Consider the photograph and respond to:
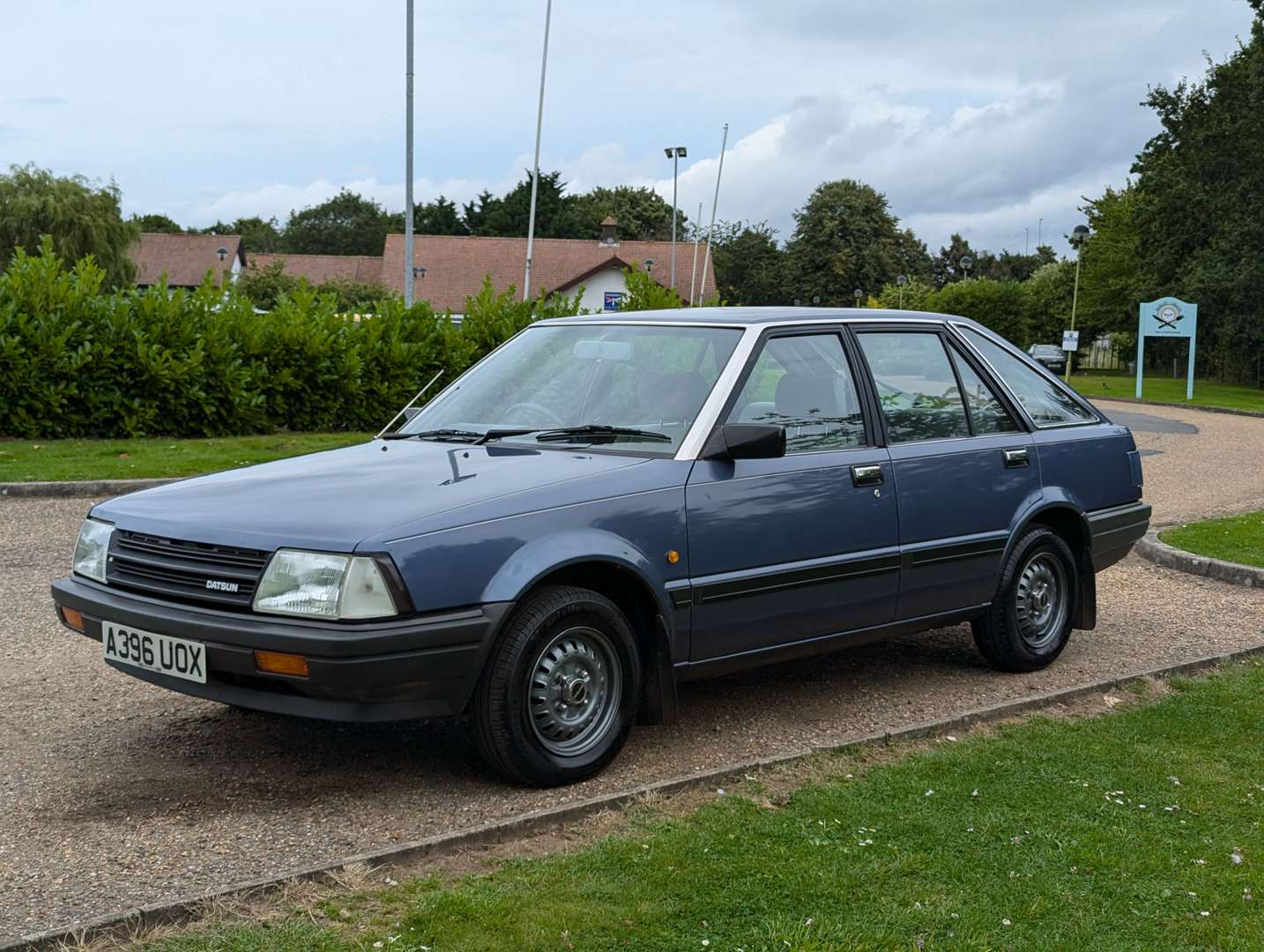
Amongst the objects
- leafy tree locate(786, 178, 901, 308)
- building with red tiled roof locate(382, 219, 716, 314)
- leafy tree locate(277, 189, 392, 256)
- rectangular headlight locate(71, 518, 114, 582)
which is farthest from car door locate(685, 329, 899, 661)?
leafy tree locate(277, 189, 392, 256)

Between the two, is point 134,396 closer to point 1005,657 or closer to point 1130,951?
point 1005,657

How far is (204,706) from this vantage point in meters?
6.02

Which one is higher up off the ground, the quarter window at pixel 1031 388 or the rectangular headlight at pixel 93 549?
the quarter window at pixel 1031 388

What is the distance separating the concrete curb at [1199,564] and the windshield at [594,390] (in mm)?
5705

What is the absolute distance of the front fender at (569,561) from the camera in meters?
4.64

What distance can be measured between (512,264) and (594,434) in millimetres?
75954

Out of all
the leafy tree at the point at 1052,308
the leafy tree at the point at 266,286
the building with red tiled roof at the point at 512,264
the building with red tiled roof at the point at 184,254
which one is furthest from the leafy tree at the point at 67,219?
the leafy tree at the point at 1052,308

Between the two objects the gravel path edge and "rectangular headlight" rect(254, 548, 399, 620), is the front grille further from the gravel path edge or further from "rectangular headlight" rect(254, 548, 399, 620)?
the gravel path edge

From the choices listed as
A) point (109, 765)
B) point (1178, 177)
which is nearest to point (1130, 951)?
point (109, 765)

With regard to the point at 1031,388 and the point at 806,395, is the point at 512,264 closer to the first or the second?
the point at 1031,388

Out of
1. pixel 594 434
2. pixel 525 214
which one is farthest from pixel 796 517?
pixel 525 214

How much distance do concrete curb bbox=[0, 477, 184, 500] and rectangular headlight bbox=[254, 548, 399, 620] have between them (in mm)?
9347

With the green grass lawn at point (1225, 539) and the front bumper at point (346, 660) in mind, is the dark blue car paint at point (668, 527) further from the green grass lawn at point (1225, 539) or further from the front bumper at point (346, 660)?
the green grass lawn at point (1225, 539)

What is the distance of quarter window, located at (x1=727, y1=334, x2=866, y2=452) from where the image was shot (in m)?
5.73
